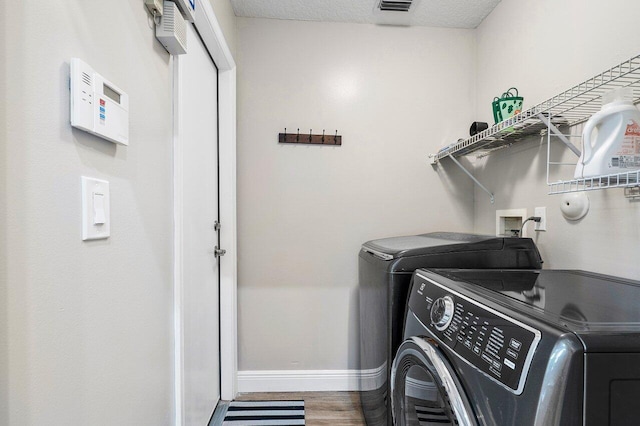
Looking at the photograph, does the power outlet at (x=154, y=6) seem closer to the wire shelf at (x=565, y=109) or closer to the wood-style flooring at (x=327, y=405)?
the wire shelf at (x=565, y=109)

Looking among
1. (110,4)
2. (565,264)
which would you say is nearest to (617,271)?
(565,264)


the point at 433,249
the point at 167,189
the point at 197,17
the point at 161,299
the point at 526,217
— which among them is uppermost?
the point at 197,17

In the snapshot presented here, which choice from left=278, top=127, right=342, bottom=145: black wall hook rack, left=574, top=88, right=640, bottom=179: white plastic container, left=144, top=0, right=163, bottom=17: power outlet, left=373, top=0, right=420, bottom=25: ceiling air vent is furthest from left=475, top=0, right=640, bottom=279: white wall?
left=144, top=0, right=163, bottom=17: power outlet

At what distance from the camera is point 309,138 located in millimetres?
2090

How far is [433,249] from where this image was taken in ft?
4.46

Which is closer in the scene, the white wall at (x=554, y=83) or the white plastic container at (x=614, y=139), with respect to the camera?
the white plastic container at (x=614, y=139)

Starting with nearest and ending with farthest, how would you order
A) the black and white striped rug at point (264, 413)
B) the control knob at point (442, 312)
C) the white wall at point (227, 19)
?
1. the control knob at point (442, 312)
2. the white wall at point (227, 19)
3. the black and white striped rug at point (264, 413)

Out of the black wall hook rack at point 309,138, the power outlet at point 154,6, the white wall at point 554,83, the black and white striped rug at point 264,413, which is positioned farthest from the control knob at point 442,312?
the black wall hook rack at point 309,138

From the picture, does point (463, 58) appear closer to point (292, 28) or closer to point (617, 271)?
point (292, 28)

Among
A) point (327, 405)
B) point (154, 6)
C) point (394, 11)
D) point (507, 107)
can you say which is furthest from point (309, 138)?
point (327, 405)

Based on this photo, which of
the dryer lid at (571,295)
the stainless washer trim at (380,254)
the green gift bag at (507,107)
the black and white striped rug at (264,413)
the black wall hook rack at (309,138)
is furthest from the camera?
the black wall hook rack at (309,138)

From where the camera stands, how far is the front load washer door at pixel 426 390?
732 millimetres

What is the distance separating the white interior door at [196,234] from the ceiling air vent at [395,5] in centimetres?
100

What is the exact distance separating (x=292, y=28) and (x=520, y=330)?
80.5 inches
